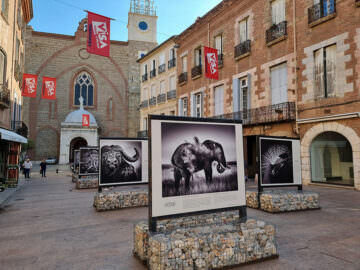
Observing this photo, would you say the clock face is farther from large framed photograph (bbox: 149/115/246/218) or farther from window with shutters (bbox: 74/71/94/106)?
large framed photograph (bbox: 149/115/246/218)

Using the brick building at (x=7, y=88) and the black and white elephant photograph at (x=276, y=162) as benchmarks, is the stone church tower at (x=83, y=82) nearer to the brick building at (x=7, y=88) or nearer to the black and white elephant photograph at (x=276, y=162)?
the brick building at (x=7, y=88)

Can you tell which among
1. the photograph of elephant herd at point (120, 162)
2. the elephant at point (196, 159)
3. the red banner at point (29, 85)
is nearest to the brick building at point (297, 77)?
the photograph of elephant herd at point (120, 162)

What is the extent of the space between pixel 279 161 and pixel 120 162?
505cm

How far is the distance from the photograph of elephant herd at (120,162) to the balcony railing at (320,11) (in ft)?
34.9

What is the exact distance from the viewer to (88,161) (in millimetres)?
14617

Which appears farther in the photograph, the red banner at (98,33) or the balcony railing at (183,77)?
the balcony railing at (183,77)

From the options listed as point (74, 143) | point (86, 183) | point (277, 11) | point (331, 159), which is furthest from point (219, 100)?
point (74, 143)

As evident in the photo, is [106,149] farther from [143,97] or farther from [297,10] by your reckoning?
[143,97]

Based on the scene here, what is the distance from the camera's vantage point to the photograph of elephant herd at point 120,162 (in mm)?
8562

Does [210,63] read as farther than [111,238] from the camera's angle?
Yes

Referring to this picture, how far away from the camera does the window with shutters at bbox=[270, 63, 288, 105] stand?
1459 centimetres

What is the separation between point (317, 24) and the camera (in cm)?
1288

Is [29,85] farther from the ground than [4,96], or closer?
farther from the ground

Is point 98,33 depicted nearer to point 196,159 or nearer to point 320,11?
point 196,159
